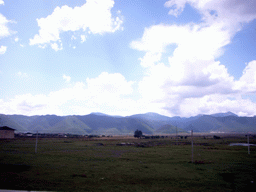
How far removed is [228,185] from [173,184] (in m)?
3.64

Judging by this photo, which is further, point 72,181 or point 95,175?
point 95,175

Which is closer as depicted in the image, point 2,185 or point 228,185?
point 2,185

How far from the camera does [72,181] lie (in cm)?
1287

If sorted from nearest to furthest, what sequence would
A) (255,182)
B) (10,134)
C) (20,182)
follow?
(20,182) < (255,182) < (10,134)

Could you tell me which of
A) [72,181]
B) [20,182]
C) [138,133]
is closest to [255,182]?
[72,181]

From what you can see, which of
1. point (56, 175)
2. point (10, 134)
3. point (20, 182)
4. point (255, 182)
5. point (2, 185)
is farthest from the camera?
point (10, 134)

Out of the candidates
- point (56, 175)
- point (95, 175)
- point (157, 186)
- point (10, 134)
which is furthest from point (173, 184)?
point (10, 134)

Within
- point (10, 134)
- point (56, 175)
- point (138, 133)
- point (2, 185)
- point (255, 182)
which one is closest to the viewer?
point (2, 185)

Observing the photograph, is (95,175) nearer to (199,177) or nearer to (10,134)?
(199,177)

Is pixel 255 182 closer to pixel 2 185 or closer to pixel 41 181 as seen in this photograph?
pixel 41 181

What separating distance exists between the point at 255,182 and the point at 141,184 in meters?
8.04

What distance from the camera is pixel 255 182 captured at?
532 inches

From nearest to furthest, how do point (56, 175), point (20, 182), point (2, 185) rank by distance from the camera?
point (2, 185)
point (20, 182)
point (56, 175)

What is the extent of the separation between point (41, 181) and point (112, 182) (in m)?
4.60
